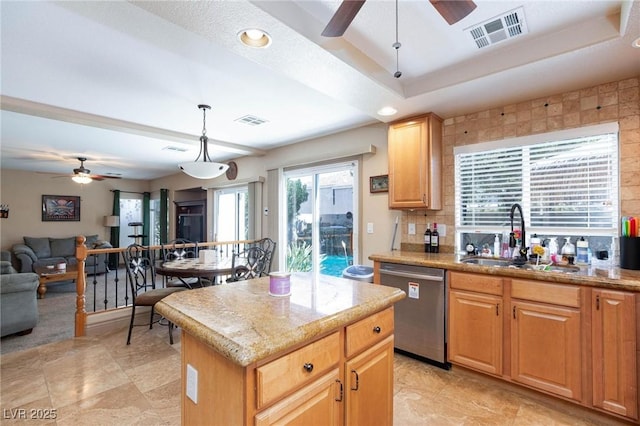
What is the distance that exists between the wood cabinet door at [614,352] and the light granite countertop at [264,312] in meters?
1.42

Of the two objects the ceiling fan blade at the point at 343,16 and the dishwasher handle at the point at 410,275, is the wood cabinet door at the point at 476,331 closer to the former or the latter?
the dishwasher handle at the point at 410,275

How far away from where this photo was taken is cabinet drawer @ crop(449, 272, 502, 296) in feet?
7.65

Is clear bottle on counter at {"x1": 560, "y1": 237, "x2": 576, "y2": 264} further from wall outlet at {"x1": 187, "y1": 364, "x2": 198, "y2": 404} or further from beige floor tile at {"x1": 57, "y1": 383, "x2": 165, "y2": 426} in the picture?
beige floor tile at {"x1": 57, "y1": 383, "x2": 165, "y2": 426}

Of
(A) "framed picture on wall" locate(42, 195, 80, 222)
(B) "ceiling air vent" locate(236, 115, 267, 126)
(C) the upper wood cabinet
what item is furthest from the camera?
(A) "framed picture on wall" locate(42, 195, 80, 222)

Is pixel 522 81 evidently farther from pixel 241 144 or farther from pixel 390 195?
pixel 241 144

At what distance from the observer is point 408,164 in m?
3.14

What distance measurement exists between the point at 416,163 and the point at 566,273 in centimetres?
154

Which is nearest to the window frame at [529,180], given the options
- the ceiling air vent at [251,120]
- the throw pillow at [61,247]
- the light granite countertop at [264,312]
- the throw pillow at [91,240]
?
the light granite countertop at [264,312]

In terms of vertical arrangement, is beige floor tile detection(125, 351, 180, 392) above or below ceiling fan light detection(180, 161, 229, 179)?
below

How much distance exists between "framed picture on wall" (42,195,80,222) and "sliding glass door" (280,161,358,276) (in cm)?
649

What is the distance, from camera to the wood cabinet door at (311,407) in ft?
3.27

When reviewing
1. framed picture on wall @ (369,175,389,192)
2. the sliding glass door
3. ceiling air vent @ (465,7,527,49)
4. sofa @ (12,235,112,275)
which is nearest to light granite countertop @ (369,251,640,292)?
framed picture on wall @ (369,175,389,192)


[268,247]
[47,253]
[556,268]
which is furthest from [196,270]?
[47,253]

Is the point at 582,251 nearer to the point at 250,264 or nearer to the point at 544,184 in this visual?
the point at 544,184
